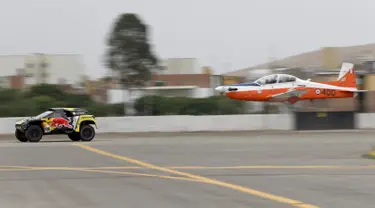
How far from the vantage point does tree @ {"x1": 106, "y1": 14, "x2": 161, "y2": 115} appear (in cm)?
6544

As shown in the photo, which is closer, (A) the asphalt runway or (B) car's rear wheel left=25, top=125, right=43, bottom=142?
(A) the asphalt runway

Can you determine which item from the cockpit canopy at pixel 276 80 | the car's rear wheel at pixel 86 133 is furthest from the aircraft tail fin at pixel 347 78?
the car's rear wheel at pixel 86 133

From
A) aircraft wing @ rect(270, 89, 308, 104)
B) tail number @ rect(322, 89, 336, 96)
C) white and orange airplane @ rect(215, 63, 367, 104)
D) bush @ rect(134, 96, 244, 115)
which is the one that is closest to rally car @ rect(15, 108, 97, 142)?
bush @ rect(134, 96, 244, 115)

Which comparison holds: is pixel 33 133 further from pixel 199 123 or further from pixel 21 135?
pixel 199 123

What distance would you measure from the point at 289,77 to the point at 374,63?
1093 centimetres

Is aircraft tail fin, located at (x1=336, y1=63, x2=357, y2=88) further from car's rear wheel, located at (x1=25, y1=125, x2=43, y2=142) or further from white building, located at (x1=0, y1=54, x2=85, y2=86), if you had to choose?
white building, located at (x1=0, y1=54, x2=85, y2=86)

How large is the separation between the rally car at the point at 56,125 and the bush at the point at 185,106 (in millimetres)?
12664

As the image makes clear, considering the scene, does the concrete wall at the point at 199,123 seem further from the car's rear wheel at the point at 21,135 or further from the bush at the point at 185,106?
the car's rear wheel at the point at 21,135

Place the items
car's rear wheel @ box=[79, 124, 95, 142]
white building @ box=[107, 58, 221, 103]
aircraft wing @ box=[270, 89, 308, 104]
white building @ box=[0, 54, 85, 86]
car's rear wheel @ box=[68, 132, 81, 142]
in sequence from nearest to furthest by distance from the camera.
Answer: car's rear wheel @ box=[79, 124, 95, 142] → car's rear wheel @ box=[68, 132, 81, 142] → aircraft wing @ box=[270, 89, 308, 104] → white building @ box=[107, 58, 221, 103] → white building @ box=[0, 54, 85, 86]

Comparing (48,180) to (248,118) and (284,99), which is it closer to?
(248,118)

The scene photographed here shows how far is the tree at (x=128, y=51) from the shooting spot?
65.4 m

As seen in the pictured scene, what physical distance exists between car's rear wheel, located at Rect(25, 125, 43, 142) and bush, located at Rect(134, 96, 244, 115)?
1392cm

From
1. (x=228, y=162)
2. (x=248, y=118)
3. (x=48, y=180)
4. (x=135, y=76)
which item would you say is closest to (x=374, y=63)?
(x=248, y=118)

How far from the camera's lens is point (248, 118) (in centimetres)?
3928
